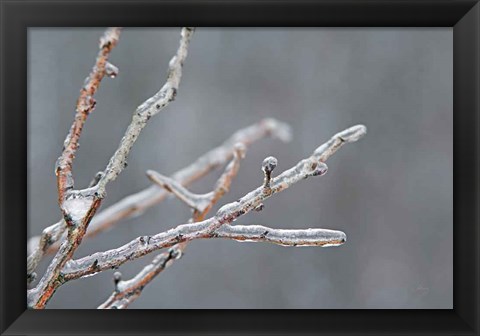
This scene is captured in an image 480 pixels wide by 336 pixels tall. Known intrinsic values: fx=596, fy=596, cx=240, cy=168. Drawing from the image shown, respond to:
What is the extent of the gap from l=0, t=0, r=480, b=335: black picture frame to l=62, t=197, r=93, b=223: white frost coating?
11 centimetres

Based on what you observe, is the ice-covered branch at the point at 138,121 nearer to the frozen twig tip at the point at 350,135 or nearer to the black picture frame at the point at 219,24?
the black picture frame at the point at 219,24

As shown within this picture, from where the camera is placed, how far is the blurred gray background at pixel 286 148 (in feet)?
9.18

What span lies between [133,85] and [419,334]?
98.1 inches

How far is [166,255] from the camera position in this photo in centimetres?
71

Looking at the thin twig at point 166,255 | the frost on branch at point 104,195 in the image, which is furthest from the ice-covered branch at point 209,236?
the thin twig at point 166,255

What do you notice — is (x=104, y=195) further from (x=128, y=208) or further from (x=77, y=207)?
(x=128, y=208)

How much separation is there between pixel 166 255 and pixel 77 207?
17 cm

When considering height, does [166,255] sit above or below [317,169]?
below

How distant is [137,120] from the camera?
22.5 inches

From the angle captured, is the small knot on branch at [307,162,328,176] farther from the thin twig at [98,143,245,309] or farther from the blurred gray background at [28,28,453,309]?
the blurred gray background at [28,28,453,309]

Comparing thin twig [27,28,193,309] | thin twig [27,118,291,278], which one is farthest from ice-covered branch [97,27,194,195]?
thin twig [27,118,291,278]

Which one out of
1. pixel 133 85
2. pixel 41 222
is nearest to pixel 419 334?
pixel 41 222

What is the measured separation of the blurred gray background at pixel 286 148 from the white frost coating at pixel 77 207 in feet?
7.01

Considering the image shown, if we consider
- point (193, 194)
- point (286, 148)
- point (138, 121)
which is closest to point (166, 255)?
point (193, 194)
